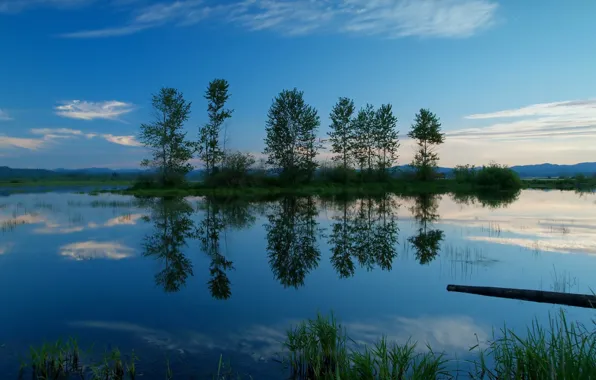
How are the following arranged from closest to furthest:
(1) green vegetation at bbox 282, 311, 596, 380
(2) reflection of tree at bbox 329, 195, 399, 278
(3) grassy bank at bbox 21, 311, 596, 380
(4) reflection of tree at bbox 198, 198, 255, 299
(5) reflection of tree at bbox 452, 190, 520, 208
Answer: (1) green vegetation at bbox 282, 311, 596, 380
(3) grassy bank at bbox 21, 311, 596, 380
(4) reflection of tree at bbox 198, 198, 255, 299
(2) reflection of tree at bbox 329, 195, 399, 278
(5) reflection of tree at bbox 452, 190, 520, 208

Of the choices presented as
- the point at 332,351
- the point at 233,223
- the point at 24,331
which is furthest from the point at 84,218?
the point at 332,351

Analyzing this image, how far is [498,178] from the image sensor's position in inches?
2248

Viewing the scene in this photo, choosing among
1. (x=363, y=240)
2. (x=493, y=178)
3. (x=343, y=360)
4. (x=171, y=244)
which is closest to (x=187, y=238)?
(x=171, y=244)

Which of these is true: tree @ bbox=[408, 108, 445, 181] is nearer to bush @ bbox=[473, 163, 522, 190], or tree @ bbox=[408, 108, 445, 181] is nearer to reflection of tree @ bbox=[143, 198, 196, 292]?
bush @ bbox=[473, 163, 522, 190]

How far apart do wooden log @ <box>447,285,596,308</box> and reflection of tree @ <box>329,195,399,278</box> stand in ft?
10.3

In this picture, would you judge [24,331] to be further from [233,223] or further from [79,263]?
[233,223]

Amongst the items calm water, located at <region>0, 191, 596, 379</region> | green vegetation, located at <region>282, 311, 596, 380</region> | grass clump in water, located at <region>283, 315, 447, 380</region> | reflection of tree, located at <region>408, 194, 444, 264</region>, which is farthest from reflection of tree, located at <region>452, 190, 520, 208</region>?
grass clump in water, located at <region>283, 315, 447, 380</region>

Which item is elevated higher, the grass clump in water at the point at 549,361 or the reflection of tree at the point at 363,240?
the grass clump in water at the point at 549,361

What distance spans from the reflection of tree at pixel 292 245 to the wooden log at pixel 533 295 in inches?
162

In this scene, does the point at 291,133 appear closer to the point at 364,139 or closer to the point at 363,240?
the point at 364,139

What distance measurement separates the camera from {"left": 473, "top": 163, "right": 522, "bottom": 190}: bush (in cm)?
5647

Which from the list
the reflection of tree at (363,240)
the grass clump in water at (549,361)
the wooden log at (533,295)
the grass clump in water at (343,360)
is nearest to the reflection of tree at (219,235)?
the reflection of tree at (363,240)

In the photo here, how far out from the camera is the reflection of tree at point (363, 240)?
42.6 ft

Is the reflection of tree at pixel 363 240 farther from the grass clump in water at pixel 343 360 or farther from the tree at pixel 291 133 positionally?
the tree at pixel 291 133
